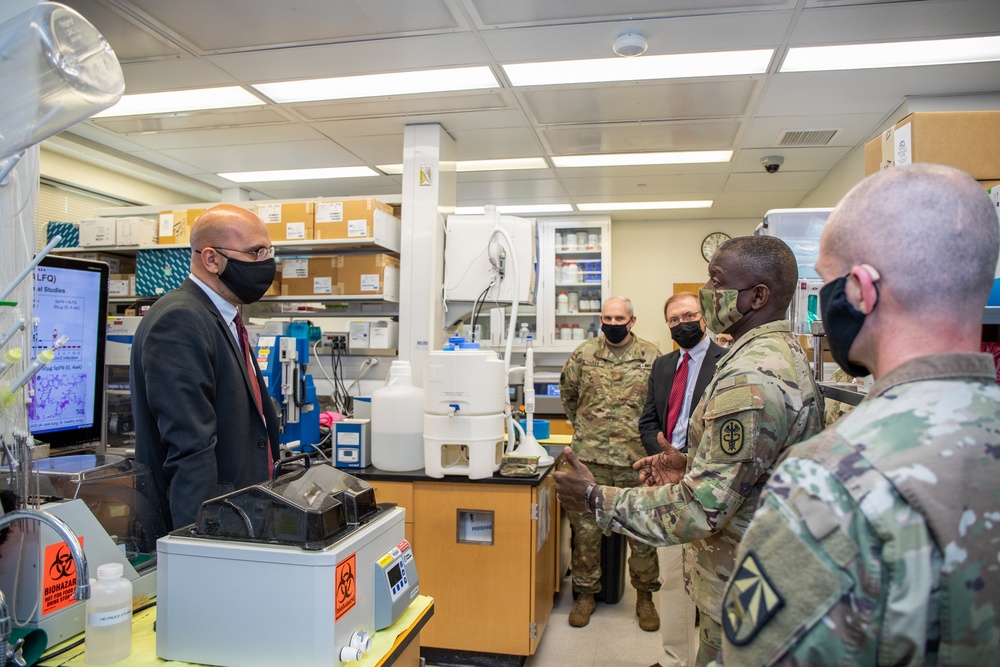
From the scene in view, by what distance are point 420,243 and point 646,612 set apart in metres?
2.55

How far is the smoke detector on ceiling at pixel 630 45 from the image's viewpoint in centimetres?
302

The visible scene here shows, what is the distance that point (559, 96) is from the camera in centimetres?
376

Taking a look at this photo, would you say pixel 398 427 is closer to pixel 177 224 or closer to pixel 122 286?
pixel 177 224

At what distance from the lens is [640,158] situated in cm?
496

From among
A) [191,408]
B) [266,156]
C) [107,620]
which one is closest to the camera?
[107,620]

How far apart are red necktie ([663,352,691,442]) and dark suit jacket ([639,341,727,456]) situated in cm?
3

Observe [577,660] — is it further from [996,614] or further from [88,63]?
[88,63]

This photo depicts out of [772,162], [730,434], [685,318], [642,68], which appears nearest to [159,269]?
[642,68]

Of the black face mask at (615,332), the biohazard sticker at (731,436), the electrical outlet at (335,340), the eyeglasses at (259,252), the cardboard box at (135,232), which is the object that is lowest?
the biohazard sticker at (731,436)

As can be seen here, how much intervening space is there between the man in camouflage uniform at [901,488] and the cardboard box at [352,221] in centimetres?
354

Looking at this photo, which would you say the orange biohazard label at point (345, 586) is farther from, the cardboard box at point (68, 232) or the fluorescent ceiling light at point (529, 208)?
the fluorescent ceiling light at point (529, 208)

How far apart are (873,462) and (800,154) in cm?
467

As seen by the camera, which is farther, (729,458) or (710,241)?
(710,241)

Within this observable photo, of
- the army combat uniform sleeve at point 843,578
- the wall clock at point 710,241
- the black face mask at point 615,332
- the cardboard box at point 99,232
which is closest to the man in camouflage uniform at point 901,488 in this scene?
A: the army combat uniform sleeve at point 843,578
